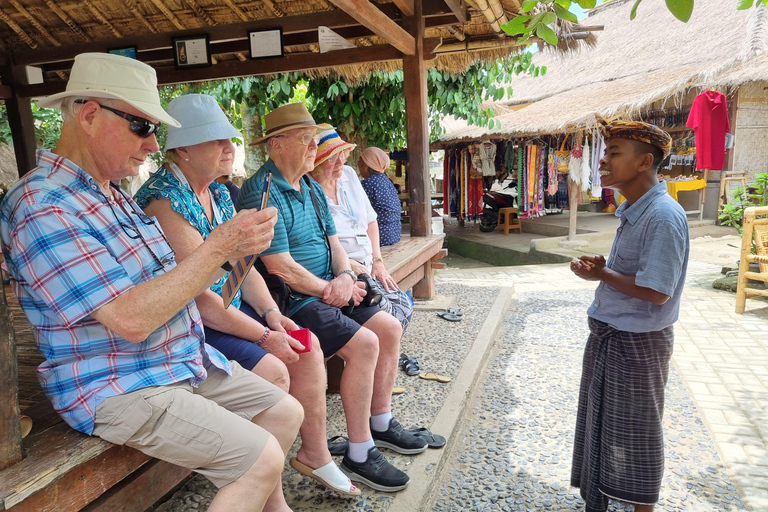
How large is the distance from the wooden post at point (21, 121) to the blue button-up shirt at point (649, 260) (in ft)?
20.8

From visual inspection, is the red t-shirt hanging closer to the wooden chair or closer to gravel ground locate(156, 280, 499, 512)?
the wooden chair

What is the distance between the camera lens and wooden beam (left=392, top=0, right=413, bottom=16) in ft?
15.4

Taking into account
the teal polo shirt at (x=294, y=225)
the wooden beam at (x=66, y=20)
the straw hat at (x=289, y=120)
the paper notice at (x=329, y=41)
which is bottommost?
the teal polo shirt at (x=294, y=225)

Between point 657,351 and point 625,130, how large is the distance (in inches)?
35.1

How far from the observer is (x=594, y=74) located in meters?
15.0

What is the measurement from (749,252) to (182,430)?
20.2 ft

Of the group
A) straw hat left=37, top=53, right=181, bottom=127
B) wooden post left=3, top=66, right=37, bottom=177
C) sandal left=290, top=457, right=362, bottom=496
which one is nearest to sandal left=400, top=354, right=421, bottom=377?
sandal left=290, top=457, right=362, bottom=496

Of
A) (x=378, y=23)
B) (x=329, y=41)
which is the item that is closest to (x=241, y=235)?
(x=378, y=23)

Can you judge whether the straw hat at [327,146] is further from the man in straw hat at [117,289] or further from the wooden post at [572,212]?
the wooden post at [572,212]

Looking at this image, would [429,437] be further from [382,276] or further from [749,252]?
[749,252]

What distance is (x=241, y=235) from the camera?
1.56m

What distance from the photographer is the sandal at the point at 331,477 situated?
2352 mm

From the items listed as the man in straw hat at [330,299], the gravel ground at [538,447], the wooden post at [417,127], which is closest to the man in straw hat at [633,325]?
the gravel ground at [538,447]

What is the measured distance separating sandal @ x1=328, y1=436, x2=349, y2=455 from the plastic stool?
10.9 meters
